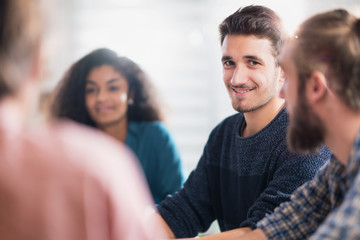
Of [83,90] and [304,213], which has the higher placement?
[83,90]

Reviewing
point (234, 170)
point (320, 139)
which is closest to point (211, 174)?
point (234, 170)

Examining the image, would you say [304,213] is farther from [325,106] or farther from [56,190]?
[56,190]

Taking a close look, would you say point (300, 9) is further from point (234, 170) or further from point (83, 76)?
point (234, 170)

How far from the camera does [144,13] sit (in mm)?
3006

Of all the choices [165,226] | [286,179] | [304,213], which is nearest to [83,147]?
[304,213]

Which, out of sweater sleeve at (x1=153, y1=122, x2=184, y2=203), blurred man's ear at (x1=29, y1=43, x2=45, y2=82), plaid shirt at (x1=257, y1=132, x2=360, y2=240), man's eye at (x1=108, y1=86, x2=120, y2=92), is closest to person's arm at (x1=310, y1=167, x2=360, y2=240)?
plaid shirt at (x1=257, y1=132, x2=360, y2=240)

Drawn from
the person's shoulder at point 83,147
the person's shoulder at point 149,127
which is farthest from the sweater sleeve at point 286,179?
the person's shoulder at point 149,127

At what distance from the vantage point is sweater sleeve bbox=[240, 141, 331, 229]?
1.23 m

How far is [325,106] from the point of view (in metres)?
0.92

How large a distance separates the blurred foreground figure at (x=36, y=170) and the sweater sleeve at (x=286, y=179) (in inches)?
28.2

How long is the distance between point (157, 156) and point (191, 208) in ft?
2.18

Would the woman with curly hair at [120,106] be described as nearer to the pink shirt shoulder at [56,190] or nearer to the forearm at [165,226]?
the forearm at [165,226]

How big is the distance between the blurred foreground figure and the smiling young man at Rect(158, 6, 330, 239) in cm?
87

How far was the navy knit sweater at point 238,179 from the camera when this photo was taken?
4.17ft
